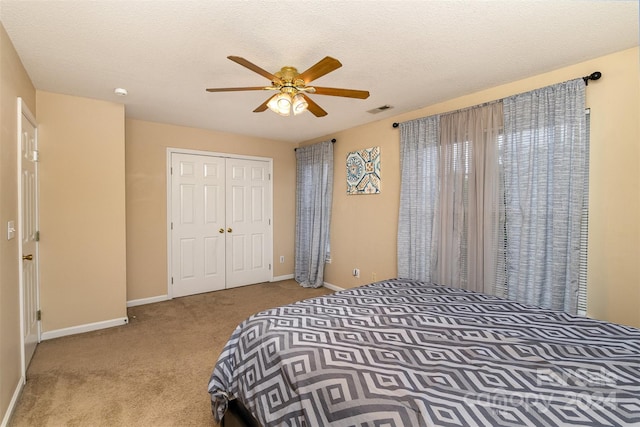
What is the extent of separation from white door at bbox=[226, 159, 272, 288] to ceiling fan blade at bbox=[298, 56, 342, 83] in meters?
2.97

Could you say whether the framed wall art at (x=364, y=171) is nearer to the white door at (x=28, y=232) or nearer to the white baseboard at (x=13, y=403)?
the white door at (x=28, y=232)

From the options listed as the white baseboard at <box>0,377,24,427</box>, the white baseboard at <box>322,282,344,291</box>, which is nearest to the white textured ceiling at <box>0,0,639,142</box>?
the white baseboard at <box>0,377,24,427</box>

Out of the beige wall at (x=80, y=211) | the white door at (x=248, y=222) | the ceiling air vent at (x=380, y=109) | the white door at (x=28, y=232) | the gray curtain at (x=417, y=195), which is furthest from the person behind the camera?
the white door at (x=248, y=222)

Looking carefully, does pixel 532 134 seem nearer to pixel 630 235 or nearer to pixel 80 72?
pixel 630 235

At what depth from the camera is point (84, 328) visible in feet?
10.0

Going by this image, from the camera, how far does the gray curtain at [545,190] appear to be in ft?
7.30

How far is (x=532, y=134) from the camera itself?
8.03 ft

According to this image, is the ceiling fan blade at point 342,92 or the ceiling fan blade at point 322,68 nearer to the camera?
the ceiling fan blade at point 322,68

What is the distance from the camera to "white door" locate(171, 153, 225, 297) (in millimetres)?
4184

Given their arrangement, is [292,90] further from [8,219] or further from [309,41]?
[8,219]

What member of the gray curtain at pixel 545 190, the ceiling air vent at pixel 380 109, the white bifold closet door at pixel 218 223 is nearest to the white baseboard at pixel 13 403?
the white bifold closet door at pixel 218 223

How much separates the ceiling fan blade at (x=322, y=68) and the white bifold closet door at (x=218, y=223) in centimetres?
291

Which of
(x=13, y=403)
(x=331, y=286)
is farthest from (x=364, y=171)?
(x=13, y=403)

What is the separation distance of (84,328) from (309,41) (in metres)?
3.54
